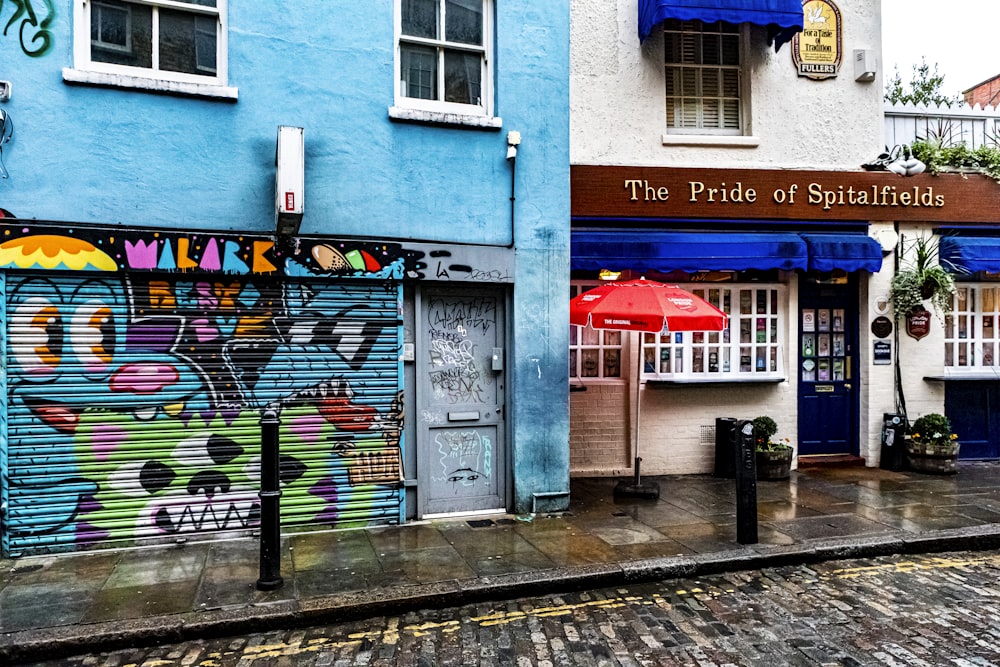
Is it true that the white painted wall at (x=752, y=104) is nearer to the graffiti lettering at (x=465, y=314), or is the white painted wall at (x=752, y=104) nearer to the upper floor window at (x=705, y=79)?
the upper floor window at (x=705, y=79)

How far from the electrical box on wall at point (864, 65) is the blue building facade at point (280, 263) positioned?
486 centimetres

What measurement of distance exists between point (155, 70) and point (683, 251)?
6.36 metres

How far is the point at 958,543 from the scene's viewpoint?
6.77m

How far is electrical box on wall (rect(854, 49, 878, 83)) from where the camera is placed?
988cm

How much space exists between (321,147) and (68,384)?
318 centimetres

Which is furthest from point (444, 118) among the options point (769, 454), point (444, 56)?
point (769, 454)

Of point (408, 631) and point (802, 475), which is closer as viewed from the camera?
point (408, 631)

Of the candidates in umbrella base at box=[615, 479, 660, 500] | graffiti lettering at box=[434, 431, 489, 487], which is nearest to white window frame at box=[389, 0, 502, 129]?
graffiti lettering at box=[434, 431, 489, 487]

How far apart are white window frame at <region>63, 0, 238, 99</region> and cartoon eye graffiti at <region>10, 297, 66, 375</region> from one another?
202 centimetres

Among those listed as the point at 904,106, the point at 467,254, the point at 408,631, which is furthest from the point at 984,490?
the point at 408,631

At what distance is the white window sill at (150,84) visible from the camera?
6142 millimetres

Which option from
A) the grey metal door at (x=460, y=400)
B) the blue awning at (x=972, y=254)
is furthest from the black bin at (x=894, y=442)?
the grey metal door at (x=460, y=400)

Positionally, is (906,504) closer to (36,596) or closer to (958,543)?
(958,543)

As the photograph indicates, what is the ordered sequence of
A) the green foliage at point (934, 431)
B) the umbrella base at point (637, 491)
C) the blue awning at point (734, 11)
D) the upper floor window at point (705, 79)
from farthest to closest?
the upper floor window at point (705, 79)
the green foliage at point (934, 431)
the blue awning at point (734, 11)
the umbrella base at point (637, 491)
